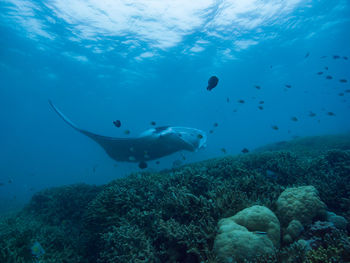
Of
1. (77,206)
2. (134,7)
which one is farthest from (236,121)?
(77,206)

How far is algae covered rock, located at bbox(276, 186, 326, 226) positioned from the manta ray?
7655 mm

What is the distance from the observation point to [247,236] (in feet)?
9.43

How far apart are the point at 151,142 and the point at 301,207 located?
9.68 m

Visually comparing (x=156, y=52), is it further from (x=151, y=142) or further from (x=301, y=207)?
(x=301, y=207)

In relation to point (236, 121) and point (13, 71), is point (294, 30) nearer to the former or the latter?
point (13, 71)

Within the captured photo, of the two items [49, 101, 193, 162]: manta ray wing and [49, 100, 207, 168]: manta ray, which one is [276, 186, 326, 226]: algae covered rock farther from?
[49, 101, 193, 162]: manta ray wing

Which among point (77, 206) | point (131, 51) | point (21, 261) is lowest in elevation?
point (77, 206)

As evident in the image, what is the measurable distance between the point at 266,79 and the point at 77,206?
55.1 metres

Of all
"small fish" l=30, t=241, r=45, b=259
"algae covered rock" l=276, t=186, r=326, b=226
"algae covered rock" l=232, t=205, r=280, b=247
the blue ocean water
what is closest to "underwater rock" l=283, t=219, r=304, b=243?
"algae covered rock" l=232, t=205, r=280, b=247

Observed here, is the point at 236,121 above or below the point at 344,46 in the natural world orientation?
below

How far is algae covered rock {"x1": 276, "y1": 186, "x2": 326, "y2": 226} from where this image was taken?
3.60 m

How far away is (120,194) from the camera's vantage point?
5441mm

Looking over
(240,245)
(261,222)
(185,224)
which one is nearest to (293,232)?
(261,222)

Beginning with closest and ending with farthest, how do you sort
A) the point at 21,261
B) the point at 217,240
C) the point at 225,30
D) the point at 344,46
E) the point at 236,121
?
the point at 217,240, the point at 21,261, the point at 225,30, the point at 344,46, the point at 236,121
